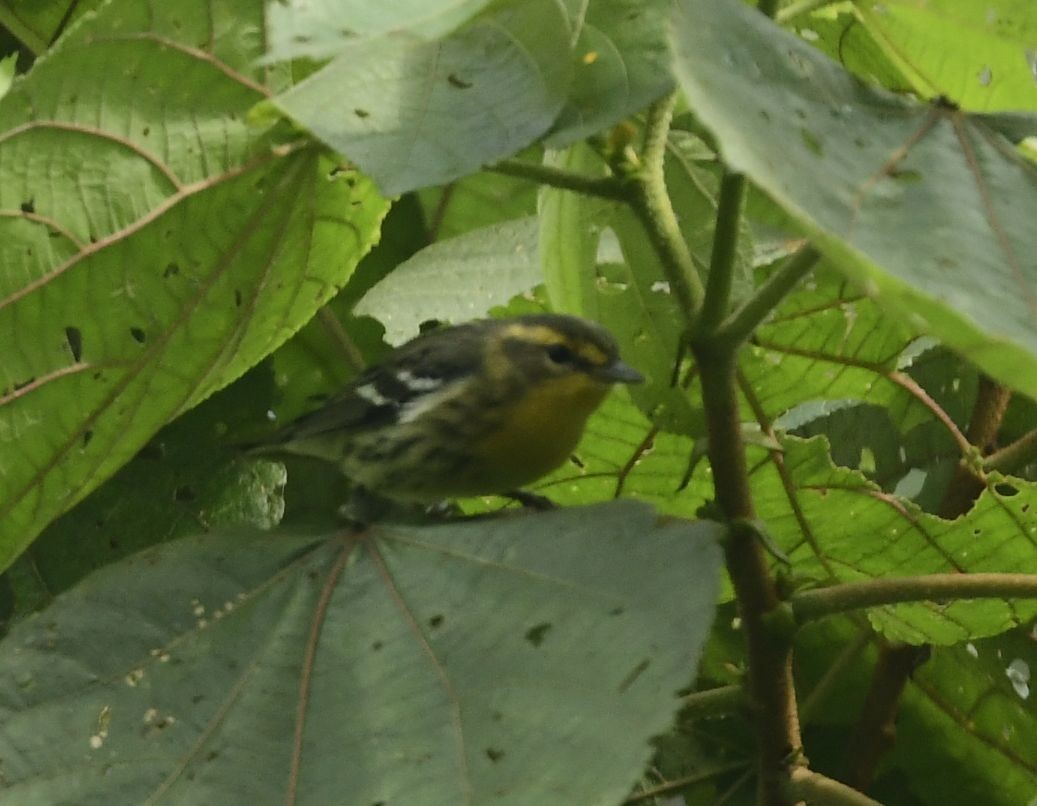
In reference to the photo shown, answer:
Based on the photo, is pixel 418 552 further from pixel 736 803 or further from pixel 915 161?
pixel 736 803

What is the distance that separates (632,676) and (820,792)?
294mm

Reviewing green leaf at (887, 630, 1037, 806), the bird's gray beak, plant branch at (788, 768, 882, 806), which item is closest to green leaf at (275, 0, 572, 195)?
the bird's gray beak

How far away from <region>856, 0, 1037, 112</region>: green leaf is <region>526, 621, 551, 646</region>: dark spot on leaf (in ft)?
1.41

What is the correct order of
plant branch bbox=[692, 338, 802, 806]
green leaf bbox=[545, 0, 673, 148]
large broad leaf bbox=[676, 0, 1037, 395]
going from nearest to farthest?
1. large broad leaf bbox=[676, 0, 1037, 395]
2. green leaf bbox=[545, 0, 673, 148]
3. plant branch bbox=[692, 338, 802, 806]

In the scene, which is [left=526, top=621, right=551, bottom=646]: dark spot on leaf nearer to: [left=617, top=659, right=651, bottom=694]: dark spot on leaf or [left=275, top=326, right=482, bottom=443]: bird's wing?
[left=617, top=659, right=651, bottom=694]: dark spot on leaf

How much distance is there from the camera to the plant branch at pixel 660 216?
82 cm

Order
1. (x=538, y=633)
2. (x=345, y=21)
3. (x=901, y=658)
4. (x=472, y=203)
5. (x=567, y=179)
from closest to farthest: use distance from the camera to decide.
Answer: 1. (x=345, y=21)
2. (x=538, y=633)
3. (x=567, y=179)
4. (x=901, y=658)
5. (x=472, y=203)

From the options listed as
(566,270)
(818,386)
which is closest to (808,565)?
(818,386)

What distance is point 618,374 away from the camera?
1.07m

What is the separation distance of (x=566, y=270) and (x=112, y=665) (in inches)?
17.0

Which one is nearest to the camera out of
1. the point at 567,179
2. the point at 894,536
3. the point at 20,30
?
the point at 567,179

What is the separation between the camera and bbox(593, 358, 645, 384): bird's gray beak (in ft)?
3.31

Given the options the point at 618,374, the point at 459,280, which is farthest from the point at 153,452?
the point at 618,374

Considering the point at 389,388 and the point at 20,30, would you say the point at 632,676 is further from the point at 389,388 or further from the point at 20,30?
the point at 20,30
